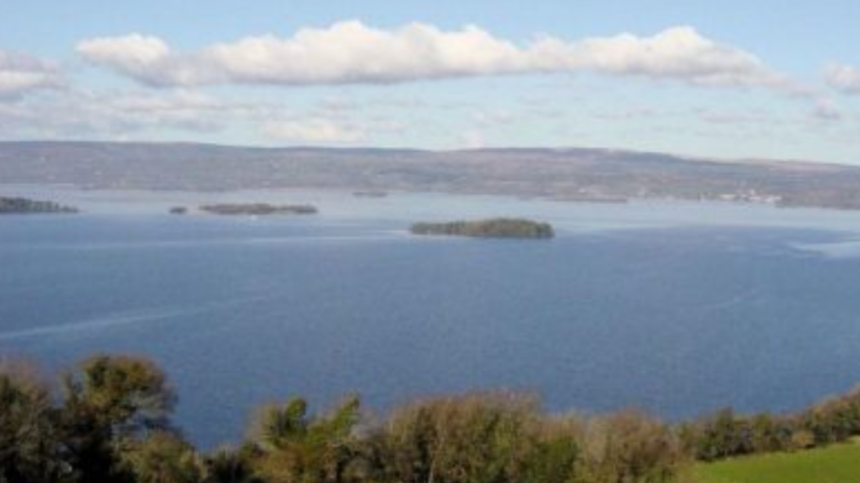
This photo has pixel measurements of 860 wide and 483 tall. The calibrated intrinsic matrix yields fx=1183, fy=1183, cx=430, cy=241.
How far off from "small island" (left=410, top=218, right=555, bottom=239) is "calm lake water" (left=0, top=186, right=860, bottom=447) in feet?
12.3

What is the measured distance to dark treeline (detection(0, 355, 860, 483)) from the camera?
24.6 metres

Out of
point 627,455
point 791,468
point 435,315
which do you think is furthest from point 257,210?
point 627,455

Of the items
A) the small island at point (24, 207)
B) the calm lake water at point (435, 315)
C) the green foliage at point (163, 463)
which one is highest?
the small island at point (24, 207)

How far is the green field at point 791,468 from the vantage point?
1232 inches

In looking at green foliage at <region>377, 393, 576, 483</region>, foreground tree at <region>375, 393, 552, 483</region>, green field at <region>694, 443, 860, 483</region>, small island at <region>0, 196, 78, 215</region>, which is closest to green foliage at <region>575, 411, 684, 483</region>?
green foliage at <region>377, 393, 576, 483</region>

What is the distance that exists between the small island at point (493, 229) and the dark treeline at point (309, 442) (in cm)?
9993

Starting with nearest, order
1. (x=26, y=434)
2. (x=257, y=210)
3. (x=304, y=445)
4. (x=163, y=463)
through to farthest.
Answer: (x=26, y=434), (x=163, y=463), (x=304, y=445), (x=257, y=210)

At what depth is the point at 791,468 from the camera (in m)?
33.1

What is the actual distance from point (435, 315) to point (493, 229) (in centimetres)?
6248

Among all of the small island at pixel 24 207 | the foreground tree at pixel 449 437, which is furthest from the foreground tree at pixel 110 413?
the small island at pixel 24 207

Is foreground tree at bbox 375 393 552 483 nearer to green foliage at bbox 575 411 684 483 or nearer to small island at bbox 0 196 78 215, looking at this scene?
green foliage at bbox 575 411 684 483

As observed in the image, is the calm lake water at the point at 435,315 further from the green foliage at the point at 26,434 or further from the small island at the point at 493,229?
the green foliage at the point at 26,434

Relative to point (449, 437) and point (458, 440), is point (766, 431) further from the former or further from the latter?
point (449, 437)

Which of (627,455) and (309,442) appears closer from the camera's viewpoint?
(309,442)
